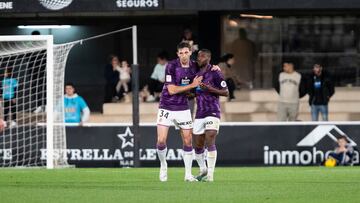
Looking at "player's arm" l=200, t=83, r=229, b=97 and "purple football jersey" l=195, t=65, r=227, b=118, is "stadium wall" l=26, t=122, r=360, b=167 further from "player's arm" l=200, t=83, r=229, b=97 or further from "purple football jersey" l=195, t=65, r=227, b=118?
"player's arm" l=200, t=83, r=229, b=97

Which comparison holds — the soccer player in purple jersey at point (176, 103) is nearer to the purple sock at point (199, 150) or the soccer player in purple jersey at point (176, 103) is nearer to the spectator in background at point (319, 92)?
the purple sock at point (199, 150)

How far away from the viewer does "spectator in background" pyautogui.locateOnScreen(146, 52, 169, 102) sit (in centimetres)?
2889

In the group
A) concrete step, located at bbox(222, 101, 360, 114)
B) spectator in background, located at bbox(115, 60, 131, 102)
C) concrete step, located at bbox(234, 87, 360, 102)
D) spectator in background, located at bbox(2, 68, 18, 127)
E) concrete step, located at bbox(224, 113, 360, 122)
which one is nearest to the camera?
spectator in background, located at bbox(2, 68, 18, 127)

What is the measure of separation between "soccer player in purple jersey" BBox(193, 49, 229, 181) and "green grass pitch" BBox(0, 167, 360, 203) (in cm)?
51

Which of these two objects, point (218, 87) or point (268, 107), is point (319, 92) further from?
point (218, 87)

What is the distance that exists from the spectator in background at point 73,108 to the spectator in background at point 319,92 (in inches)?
211

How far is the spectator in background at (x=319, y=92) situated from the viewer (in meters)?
27.4

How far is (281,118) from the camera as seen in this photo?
2795cm

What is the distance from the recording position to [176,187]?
642 inches

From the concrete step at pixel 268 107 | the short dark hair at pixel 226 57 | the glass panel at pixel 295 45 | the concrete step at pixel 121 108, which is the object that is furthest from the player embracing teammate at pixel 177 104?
the glass panel at pixel 295 45

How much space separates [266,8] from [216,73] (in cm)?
928

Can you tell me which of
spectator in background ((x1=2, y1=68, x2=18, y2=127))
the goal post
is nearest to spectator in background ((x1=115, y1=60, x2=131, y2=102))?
the goal post

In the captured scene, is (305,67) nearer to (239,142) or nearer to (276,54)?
(276,54)

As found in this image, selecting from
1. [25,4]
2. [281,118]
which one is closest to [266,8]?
[281,118]
